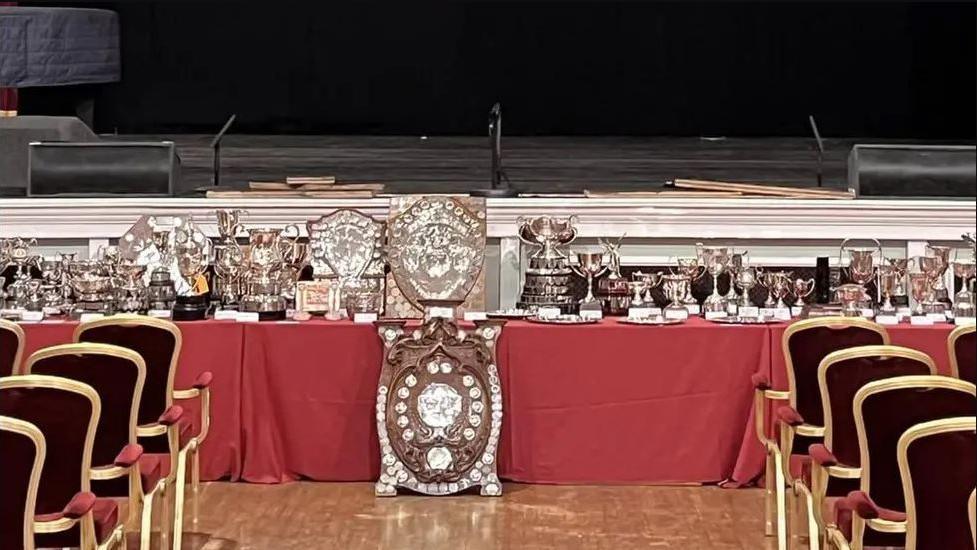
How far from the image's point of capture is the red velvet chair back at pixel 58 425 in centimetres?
319

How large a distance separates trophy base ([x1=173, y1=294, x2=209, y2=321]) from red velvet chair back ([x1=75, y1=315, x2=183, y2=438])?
2.66ft

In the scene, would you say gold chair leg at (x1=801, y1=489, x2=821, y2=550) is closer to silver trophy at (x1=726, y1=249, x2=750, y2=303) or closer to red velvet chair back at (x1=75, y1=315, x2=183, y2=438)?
silver trophy at (x1=726, y1=249, x2=750, y2=303)

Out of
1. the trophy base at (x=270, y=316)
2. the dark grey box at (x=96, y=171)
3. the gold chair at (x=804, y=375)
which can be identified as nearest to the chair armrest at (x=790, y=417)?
the gold chair at (x=804, y=375)

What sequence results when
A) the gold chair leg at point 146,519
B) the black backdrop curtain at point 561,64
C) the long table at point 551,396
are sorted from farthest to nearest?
the black backdrop curtain at point 561,64
the long table at point 551,396
the gold chair leg at point 146,519

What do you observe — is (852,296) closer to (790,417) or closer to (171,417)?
(790,417)

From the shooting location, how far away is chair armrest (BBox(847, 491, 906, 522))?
3232mm

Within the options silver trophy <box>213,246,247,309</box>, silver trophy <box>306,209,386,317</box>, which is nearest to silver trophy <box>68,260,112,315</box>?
silver trophy <box>213,246,247,309</box>

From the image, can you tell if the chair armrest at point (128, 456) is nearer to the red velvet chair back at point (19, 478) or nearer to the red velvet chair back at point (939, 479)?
the red velvet chair back at point (19, 478)

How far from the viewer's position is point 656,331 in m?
5.05

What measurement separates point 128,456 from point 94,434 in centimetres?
26

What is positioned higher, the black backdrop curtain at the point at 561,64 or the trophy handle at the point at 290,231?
the black backdrop curtain at the point at 561,64

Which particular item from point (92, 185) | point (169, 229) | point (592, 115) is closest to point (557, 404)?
point (169, 229)

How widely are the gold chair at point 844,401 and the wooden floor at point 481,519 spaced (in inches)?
24.9

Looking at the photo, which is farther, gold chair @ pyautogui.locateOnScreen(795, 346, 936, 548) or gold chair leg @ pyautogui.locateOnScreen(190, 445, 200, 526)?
gold chair leg @ pyautogui.locateOnScreen(190, 445, 200, 526)
